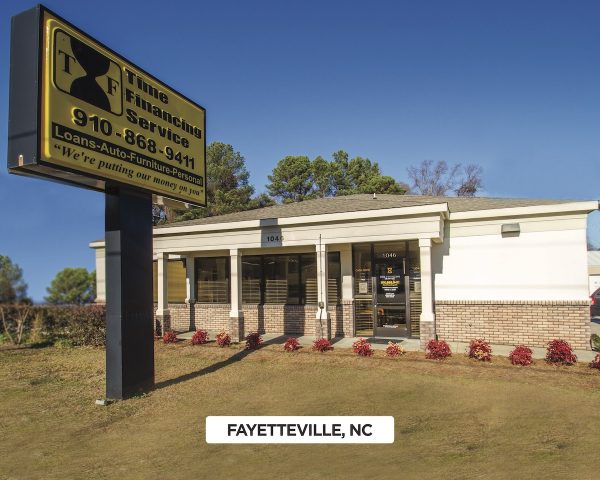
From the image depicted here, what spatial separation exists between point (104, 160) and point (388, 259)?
8.91m

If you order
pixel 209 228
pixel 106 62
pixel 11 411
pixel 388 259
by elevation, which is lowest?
pixel 11 411

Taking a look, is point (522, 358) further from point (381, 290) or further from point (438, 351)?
point (381, 290)

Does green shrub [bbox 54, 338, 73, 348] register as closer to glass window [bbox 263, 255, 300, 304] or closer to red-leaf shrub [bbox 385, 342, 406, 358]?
glass window [bbox 263, 255, 300, 304]

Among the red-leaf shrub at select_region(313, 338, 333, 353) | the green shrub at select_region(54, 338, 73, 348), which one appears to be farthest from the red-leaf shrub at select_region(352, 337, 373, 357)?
the green shrub at select_region(54, 338, 73, 348)

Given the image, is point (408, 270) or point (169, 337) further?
point (169, 337)

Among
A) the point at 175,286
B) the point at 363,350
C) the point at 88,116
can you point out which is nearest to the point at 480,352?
the point at 363,350

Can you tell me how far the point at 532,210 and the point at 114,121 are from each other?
10.5m

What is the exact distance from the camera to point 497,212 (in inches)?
500

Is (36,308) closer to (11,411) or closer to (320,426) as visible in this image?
(11,411)

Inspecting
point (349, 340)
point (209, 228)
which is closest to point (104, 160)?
point (209, 228)

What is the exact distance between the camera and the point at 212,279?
17.1 metres

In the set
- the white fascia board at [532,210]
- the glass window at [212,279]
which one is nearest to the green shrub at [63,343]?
the glass window at [212,279]

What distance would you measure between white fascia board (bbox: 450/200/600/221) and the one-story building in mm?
27

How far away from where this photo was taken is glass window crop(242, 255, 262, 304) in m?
16.2
